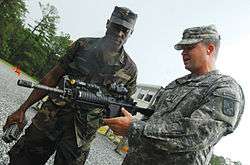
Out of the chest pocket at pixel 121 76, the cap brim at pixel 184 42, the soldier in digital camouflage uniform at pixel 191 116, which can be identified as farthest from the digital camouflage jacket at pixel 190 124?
the chest pocket at pixel 121 76

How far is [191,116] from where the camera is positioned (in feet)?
10.5

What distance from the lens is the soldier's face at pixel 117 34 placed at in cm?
486

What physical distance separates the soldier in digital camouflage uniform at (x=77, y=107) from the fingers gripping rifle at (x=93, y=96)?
0.70m

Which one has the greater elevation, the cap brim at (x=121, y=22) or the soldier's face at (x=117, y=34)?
the cap brim at (x=121, y=22)

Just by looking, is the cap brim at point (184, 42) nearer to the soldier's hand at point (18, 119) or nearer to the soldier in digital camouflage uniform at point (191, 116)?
the soldier in digital camouflage uniform at point (191, 116)

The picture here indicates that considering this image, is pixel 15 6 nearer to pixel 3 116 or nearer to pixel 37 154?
pixel 3 116

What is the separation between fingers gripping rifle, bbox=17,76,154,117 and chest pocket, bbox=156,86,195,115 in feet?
0.81

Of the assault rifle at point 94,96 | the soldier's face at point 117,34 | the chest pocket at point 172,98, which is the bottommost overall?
the assault rifle at point 94,96

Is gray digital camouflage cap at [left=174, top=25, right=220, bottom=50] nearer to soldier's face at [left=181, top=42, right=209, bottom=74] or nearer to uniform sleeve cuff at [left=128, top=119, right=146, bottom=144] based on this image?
soldier's face at [left=181, top=42, right=209, bottom=74]

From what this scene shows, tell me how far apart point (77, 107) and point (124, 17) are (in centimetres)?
123

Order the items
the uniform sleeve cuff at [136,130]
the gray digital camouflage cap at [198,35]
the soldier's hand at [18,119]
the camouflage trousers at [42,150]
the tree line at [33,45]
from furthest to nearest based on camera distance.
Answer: the tree line at [33,45]
the soldier's hand at [18,119]
the camouflage trousers at [42,150]
the gray digital camouflage cap at [198,35]
the uniform sleeve cuff at [136,130]

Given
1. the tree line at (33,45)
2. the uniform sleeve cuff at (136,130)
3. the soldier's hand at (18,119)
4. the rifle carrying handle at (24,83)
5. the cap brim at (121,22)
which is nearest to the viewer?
the uniform sleeve cuff at (136,130)

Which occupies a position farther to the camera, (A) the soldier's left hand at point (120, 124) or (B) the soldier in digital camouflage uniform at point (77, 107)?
(B) the soldier in digital camouflage uniform at point (77, 107)

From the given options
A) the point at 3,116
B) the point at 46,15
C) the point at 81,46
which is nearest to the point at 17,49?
the point at 46,15
